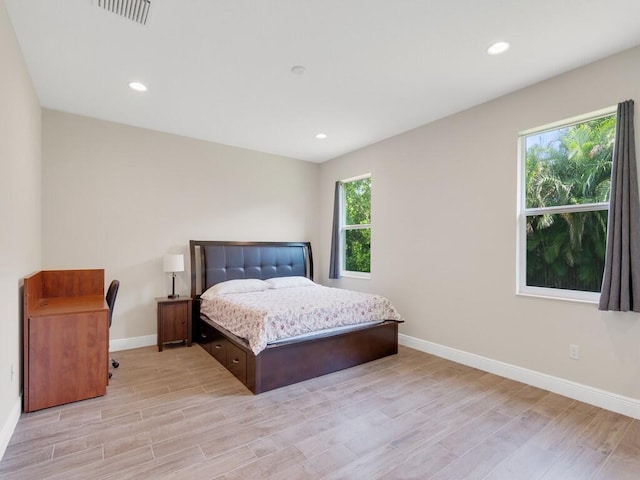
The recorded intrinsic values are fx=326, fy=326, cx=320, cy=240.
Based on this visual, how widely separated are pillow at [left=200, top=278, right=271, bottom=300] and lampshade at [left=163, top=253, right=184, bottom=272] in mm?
461

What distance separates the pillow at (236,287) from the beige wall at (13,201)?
1.76m

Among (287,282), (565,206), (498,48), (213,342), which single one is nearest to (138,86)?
(213,342)

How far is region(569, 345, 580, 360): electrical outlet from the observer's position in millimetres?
2709

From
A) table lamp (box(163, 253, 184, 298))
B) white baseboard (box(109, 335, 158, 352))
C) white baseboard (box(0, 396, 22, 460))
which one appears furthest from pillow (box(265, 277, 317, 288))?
white baseboard (box(0, 396, 22, 460))

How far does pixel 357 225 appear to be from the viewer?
16.8ft

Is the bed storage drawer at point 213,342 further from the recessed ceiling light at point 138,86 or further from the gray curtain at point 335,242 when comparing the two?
the recessed ceiling light at point 138,86

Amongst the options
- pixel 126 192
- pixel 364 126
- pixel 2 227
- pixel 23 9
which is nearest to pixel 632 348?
pixel 364 126

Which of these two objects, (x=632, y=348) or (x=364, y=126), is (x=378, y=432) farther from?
(x=364, y=126)

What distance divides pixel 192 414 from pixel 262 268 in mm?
2584

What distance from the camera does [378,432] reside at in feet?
7.34

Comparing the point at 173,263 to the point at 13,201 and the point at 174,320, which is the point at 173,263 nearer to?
the point at 174,320

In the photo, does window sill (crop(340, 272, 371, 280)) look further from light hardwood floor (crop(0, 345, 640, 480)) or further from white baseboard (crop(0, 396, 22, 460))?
white baseboard (crop(0, 396, 22, 460))

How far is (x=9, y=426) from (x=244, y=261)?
2.92 m

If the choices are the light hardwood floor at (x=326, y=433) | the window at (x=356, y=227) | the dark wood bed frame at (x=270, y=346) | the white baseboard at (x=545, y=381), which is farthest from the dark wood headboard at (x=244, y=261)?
the white baseboard at (x=545, y=381)
